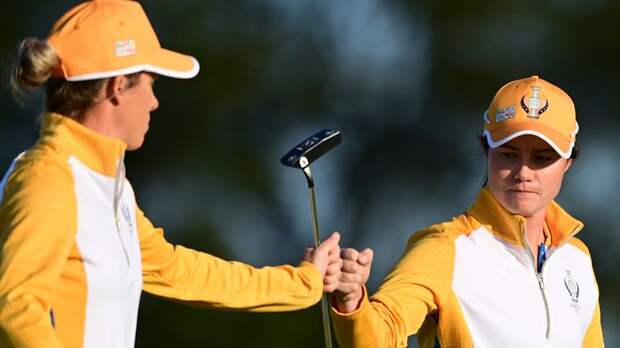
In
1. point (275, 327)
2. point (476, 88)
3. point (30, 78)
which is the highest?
point (476, 88)

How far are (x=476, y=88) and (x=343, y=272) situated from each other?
669cm

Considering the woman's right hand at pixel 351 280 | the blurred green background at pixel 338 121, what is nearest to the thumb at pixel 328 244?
the woman's right hand at pixel 351 280

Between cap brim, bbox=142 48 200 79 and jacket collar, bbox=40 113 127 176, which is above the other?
cap brim, bbox=142 48 200 79

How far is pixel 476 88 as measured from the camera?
11688 mm

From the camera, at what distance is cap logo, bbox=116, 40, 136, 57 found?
15.0 ft

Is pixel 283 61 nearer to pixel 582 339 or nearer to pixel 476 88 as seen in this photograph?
pixel 476 88

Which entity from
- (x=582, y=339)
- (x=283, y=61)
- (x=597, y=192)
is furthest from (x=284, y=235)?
(x=582, y=339)

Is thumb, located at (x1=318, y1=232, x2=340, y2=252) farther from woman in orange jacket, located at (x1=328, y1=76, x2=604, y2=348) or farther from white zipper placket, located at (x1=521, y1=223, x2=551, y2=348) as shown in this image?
white zipper placket, located at (x1=521, y1=223, x2=551, y2=348)

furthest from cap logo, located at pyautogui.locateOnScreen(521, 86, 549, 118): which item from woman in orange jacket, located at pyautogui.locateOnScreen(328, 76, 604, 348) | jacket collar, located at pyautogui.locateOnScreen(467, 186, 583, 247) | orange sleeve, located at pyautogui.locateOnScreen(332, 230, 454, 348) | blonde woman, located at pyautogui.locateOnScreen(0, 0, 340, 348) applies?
blonde woman, located at pyautogui.locateOnScreen(0, 0, 340, 348)

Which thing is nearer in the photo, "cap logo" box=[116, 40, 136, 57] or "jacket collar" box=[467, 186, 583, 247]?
"cap logo" box=[116, 40, 136, 57]

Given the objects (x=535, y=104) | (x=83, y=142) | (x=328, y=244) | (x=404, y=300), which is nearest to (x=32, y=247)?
(x=83, y=142)

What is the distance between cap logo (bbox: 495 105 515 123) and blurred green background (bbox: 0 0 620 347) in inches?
204

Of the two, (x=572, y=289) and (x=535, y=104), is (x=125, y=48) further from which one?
(x=572, y=289)

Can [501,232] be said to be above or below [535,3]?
below
